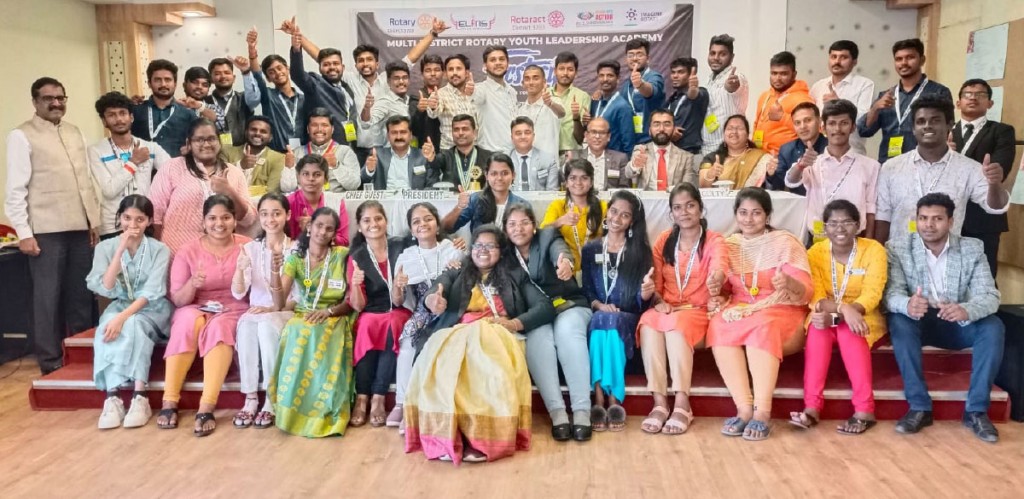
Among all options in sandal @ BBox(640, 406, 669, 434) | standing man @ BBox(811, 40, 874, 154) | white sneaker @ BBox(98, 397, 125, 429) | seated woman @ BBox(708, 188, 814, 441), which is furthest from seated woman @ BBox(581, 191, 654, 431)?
white sneaker @ BBox(98, 397, 125, 429)

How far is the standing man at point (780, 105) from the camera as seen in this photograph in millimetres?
4996

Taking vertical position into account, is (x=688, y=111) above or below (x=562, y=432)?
above

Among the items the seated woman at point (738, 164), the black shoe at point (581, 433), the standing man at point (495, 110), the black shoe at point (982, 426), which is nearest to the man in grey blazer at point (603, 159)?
the seated woman at point (738, 164)

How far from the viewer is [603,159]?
480 cm

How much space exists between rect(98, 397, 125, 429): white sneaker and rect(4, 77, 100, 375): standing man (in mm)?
944

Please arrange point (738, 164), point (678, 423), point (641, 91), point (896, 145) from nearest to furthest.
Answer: point (678, 423)
point (896, 145)
point (738, 164)
point (641, 91)

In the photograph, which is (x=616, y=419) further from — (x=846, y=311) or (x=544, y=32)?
(x=544, y=32)

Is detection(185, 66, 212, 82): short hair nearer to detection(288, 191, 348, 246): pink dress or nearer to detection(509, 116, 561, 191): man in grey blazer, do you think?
detection(288, 191, 348, 246): pink dress

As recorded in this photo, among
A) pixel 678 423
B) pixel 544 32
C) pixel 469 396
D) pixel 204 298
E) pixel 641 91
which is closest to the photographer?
pixel 469 396

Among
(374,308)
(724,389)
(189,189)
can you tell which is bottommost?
(724,389)

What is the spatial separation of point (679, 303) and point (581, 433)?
0.83m

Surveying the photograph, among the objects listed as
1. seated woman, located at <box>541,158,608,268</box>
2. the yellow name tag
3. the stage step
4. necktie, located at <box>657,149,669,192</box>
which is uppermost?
the yellow name tag

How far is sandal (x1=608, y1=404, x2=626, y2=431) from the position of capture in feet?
11.7

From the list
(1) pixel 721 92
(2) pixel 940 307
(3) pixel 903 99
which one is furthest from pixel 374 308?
(3) pixel 903 99
